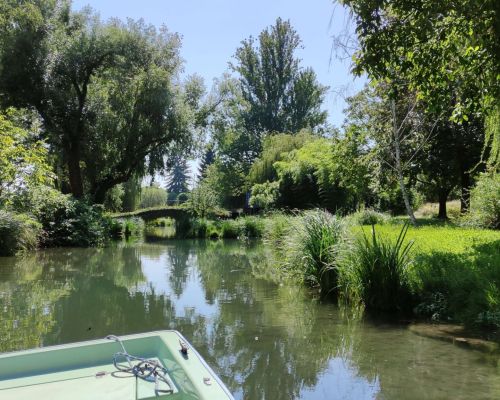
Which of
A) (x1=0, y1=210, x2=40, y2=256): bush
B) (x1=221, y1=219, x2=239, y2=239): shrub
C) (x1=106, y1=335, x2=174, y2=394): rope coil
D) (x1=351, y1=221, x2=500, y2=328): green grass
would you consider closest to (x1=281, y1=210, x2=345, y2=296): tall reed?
(x1=351, y1=221, x2=500, y2=328): green grass

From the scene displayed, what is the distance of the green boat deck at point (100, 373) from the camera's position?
307 cm

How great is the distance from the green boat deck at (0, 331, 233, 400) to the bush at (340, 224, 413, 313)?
14.2ft

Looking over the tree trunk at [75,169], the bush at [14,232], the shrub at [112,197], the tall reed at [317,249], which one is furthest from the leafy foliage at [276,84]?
the tall reed at [317,249]

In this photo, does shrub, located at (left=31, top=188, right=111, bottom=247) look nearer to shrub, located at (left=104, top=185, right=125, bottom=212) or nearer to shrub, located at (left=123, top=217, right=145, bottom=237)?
shrub, located at (left=123, top=217, right=145, bottom=237)

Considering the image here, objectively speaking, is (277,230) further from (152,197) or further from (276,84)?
(152,197)

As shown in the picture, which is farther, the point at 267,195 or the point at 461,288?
the point at 267,195

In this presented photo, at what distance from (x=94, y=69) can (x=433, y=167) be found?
1713 centimetres

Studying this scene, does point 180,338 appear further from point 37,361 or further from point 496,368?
point 496,368

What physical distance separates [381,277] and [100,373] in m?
5.05

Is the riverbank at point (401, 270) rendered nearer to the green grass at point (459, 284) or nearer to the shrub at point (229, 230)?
the green grass at point (459, 284)

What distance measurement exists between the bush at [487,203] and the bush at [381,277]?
627 cm

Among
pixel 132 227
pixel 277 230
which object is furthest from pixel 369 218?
pixel 132 227

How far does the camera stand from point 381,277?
7406 mm

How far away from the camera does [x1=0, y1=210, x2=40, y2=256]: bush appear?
15.2m
